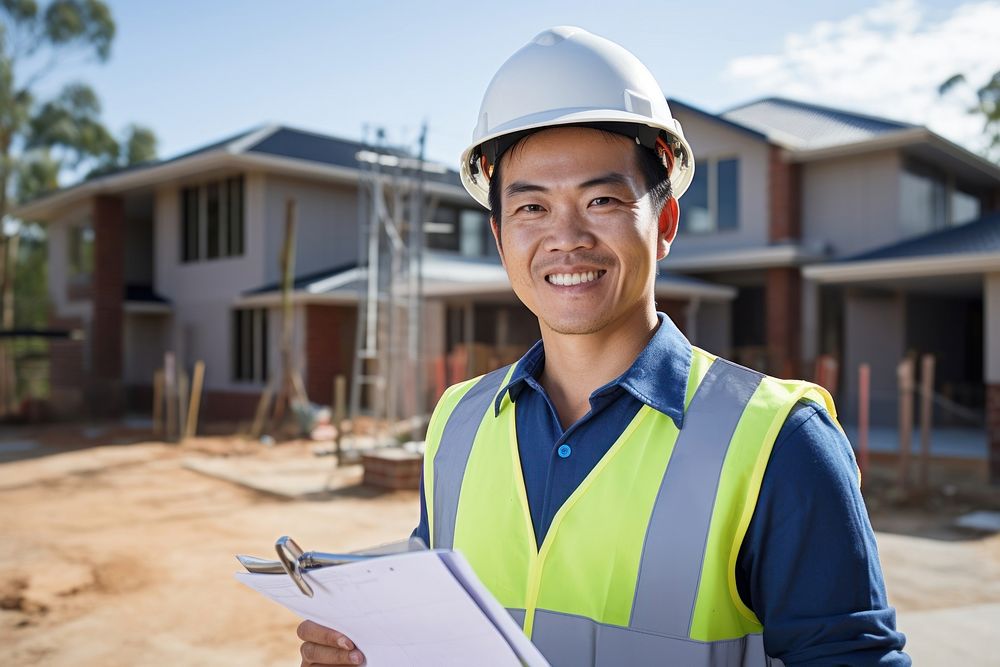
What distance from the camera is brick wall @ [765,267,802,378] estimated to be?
1641 centimetres

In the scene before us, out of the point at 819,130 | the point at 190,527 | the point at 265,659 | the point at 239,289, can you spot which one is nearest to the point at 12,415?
the point at 239,289

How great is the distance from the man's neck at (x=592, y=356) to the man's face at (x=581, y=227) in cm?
4

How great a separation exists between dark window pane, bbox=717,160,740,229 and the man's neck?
16519 mm

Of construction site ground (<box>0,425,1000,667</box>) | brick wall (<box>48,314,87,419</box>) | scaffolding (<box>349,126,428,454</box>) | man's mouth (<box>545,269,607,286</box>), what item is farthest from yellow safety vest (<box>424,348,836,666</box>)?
brick wall (<box>48,314,87,419</box>)

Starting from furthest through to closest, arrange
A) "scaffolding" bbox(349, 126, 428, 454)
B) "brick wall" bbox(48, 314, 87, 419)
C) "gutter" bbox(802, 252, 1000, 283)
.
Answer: "brick wall" bbox(48, 314, 87, 419), "gutter" bbox(802, 252, 1000, 283), "scaffolding" bbox(349, 126, 428, 454)

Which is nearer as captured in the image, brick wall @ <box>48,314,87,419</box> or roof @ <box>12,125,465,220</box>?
roof @ <box>12,125,465,220</box>

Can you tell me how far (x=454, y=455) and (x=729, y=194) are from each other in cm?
1695

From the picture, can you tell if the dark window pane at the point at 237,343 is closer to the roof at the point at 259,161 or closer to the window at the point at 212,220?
the window at the point at 212,220

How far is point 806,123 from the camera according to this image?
18.8 m

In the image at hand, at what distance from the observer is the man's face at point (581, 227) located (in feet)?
5.60

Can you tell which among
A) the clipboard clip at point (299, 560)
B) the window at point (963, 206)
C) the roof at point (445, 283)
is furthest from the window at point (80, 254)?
the clipboard clip at point (299, 560)

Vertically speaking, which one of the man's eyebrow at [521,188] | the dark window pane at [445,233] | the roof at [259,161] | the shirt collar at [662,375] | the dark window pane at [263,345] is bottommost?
the dark window pane at [263,345]

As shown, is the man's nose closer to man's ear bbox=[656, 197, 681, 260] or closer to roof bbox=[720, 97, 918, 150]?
man's ear bbox=[656, 197, 681, 260]

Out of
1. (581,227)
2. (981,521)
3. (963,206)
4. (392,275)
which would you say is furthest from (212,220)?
(581,227)
